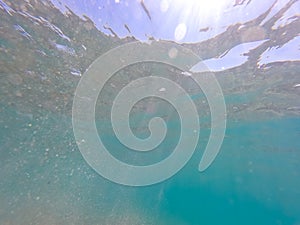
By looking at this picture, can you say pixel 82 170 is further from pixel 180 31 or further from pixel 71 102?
pixel 180 31

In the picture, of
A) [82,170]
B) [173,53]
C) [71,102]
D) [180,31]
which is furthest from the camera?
[82,170]

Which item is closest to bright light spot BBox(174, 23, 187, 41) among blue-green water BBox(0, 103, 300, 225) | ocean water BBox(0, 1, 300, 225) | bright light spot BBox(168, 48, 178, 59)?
ocean water BBox(0, 1, 300, 225)

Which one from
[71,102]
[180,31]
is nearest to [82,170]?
[71,102]

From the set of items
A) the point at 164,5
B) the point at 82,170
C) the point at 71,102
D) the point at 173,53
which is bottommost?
the point at 82,170

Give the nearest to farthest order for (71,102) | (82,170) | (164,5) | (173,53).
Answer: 1. (164,5)
2. (173,53)
3. (71,102)
4. (82,170)

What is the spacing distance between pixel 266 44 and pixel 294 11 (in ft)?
6.13

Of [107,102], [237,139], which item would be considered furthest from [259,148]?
[107,102]

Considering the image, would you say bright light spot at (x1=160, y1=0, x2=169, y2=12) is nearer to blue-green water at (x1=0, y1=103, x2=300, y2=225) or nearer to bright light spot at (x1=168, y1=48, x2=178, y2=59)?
bright light spot at (x1=168, y1=48, x2=178, y2=59)

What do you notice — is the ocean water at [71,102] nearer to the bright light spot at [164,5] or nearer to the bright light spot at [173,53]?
the bright light spot at [173,53]

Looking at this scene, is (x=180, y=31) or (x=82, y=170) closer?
(x=180, y=31)

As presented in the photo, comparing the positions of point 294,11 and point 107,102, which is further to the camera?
point 107,102

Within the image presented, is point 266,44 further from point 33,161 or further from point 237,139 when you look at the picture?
point 33,161

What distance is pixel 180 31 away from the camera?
8547 mm

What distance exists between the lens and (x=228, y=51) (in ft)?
32.0
